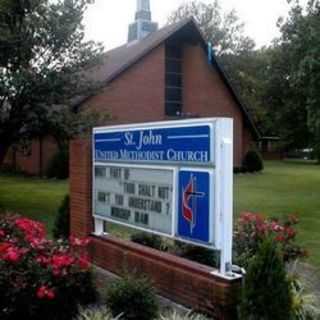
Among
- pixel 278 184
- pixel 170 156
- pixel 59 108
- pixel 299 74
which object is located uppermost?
pixel 299 74

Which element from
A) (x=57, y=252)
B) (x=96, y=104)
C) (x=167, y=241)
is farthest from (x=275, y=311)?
(x=96, y=104)

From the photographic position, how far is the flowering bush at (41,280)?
4758 millimetres

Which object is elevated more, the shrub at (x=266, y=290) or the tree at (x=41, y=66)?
the tree at (x=41, y=66)

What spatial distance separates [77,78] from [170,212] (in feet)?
29.8

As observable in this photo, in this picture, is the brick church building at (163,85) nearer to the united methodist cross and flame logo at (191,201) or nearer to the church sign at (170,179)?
the church sign at (170,179)

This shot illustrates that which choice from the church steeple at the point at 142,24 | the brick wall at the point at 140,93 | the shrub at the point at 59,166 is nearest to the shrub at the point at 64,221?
the shrub at the point at 59,166

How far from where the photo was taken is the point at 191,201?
534cm

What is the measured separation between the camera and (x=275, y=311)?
14.0 feet

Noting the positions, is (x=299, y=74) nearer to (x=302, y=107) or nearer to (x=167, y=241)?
(x=167, y=241)

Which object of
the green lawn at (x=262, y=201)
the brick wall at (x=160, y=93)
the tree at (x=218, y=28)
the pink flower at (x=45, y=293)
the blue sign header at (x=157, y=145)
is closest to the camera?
the pink flower at (x=45, y=293)

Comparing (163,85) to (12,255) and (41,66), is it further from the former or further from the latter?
(12,255)

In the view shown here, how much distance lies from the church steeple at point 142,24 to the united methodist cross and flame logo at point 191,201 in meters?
28.8

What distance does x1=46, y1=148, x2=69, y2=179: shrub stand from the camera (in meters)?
25.3

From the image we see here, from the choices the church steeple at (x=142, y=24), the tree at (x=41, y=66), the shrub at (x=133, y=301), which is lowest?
the shrub at (x=133, y=301)
